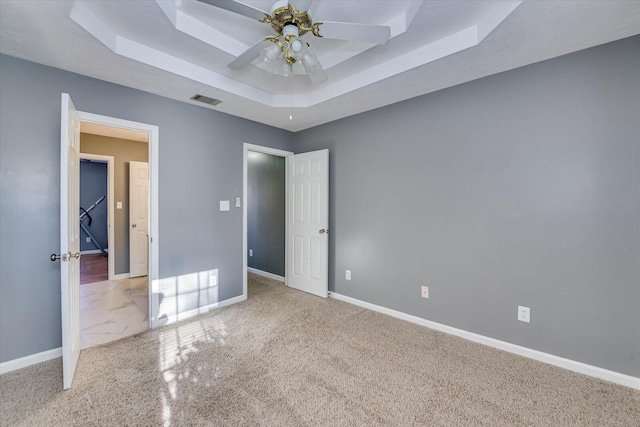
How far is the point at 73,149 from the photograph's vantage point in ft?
7.06

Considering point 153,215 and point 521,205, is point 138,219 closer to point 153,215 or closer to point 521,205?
point 153,215

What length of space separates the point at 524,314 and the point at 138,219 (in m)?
5.60

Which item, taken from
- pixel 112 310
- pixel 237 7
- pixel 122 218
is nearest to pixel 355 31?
pixel 237 7

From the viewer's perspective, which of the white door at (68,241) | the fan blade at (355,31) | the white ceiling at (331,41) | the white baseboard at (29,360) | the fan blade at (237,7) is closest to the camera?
the fan blade at (237,7)

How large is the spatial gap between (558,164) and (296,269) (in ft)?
10.5

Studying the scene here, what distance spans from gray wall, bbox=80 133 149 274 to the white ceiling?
99.7 inches

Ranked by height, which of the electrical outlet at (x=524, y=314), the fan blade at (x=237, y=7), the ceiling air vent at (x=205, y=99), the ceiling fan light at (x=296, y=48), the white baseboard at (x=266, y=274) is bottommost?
the white baseboard at (x=266, y=274)

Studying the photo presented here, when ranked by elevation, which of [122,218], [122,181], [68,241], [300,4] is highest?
[300,4]

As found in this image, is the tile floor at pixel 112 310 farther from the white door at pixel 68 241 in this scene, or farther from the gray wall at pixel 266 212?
the gray wall at pixel 266 212

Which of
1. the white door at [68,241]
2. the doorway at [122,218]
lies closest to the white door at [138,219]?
the doorway at [122,218]

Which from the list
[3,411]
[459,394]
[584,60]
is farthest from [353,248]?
[3,411]

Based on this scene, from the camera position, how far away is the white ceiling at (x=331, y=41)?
1.76 m

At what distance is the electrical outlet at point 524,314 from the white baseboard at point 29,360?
13.0 feet

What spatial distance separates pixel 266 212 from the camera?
4820mm
